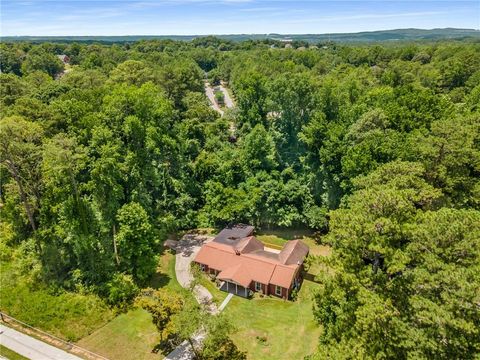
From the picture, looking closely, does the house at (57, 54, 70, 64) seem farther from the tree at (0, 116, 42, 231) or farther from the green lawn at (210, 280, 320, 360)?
the green lawn at (210, 280, 320, 360)

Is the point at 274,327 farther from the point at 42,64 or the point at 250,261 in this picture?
the point at 42,64

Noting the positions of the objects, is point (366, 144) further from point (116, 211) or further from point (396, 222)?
point (116, 211)

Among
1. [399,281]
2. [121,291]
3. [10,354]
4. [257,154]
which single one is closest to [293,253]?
[257,154]

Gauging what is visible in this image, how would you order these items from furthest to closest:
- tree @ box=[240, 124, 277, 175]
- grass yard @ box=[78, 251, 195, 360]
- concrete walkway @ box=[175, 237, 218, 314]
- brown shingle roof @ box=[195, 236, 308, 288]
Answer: tree @ box=[240, 124, 277, 175] → brown shingle roof @ box=[195, 236, 308, 288] → concrete walkway @ box=[175, 237, 218, 314] → grass yard @ box=[78, 251, 195, 360]

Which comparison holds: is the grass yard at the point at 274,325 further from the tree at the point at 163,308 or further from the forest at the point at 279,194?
the tree at the point at 163,308

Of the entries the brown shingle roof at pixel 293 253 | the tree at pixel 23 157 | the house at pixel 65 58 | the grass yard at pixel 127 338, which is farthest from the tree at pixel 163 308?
the house at pixel 65 58

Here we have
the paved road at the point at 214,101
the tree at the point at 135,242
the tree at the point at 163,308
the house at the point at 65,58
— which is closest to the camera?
the tree at the point at 163,308

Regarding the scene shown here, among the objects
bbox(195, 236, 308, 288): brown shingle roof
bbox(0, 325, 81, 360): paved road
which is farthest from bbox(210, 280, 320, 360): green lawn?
bbox(0, 325, 81, 360): paved road
